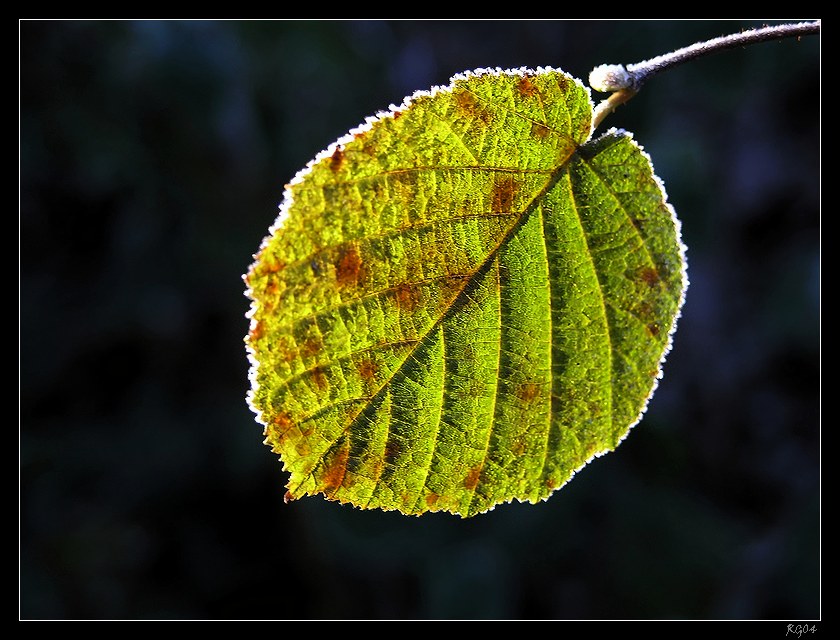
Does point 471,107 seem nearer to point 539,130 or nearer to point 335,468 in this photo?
point 539,130

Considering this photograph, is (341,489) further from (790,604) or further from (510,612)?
(790,604)

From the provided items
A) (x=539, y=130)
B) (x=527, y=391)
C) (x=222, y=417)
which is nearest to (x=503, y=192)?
(x=539, y=130)

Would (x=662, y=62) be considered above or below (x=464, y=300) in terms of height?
above

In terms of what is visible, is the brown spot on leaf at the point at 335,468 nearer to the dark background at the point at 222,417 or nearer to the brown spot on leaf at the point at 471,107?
the brown spot on leaf at the point at 471,107

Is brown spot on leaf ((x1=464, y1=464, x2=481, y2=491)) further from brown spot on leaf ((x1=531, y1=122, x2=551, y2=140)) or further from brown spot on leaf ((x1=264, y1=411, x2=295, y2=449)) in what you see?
brown spot on leaf ((x1=531, y1=122, x2=551, y2=140))

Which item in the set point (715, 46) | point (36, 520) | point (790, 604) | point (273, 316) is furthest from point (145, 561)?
point (715, 46)
